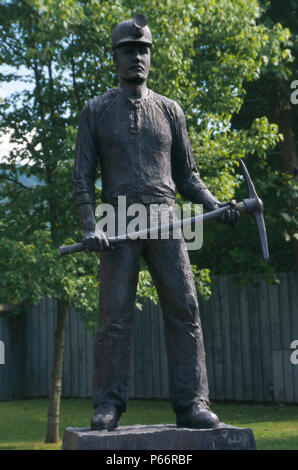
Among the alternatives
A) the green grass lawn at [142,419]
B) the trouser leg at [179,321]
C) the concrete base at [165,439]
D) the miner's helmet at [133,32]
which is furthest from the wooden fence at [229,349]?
the miner's helmet at [133,32]

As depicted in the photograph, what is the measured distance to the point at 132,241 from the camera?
4.91m

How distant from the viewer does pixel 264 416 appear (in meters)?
12.6

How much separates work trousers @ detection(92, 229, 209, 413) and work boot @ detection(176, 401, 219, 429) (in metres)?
0.04

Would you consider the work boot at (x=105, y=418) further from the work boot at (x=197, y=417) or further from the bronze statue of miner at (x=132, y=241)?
the work boot at (x=197, y=417)

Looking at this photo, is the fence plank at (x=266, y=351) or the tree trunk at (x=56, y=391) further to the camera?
the fence plank at (x=266, y=351)

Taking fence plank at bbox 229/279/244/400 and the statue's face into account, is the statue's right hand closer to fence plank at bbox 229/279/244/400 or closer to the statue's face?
the statue's face

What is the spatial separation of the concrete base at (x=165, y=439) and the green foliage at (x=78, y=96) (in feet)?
15.8

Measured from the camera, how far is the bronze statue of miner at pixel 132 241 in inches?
189

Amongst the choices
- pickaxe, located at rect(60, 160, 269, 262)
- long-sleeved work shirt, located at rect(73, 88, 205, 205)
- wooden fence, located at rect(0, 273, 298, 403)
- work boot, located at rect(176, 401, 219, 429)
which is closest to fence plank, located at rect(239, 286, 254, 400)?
wooden fence, located at rect(0, 273, 298, 403)

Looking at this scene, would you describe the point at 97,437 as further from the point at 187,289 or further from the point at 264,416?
the point at 264,416

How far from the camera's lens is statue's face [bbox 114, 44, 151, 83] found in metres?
4.99

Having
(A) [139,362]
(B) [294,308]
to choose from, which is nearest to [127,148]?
(B) [294,308]
